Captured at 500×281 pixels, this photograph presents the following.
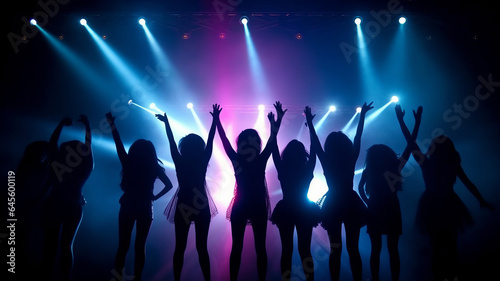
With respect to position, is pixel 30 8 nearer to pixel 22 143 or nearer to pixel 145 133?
pixel 22 143

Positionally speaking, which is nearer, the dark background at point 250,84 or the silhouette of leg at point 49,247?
the silhouette of leg at point 49,247

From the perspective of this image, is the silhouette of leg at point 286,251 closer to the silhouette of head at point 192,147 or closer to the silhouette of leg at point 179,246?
the silhouette of leg at point 179,246

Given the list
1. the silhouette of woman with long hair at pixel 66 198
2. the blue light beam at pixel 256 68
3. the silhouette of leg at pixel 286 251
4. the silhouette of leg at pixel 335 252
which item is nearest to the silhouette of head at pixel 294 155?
the silhouette of leg at pixel 286 251

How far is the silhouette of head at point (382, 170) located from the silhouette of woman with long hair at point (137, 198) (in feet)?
9.70

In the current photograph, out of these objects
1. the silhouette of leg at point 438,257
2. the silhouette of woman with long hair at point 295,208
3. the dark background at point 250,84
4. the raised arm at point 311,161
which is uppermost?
the dark background at point 250,84

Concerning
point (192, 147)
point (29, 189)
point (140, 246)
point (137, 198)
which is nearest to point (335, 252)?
point (192, 147)

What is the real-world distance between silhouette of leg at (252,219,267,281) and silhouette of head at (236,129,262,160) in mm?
851

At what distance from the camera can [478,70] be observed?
20.9 feet

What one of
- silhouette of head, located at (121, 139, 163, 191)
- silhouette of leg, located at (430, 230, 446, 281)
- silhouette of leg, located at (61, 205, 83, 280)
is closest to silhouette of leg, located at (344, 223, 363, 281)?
silhouette of leg, located at (430, 230, 446, 281)

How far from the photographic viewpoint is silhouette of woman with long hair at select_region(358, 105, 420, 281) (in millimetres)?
3551

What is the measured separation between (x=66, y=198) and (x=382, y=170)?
447cm

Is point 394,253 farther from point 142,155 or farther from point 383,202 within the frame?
point 142,155

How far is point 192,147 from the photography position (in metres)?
3.62

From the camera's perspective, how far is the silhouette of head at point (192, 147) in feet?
11.8
